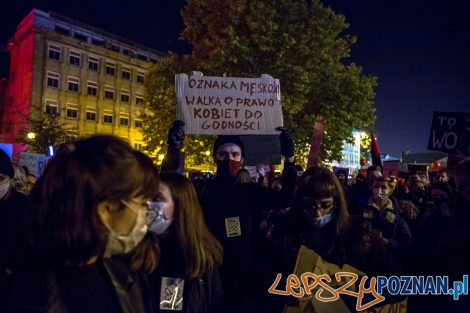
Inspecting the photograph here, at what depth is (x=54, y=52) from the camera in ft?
134

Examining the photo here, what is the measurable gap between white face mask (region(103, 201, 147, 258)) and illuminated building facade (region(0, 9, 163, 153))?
39.1 meters

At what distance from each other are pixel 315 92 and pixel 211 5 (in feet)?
20.4

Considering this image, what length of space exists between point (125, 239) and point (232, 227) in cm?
190

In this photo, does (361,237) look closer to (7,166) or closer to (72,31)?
(7,166)

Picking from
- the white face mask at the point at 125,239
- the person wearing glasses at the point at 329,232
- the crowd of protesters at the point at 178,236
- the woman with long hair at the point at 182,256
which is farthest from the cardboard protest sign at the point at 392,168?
the white face mask at the point at 125,239

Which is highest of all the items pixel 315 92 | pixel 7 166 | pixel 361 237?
pixel 315 92

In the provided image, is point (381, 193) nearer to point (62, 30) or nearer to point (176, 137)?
point (176, 137)

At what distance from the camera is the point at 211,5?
62.2 feet

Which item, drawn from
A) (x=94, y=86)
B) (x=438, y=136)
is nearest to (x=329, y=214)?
(x=438, y=136)

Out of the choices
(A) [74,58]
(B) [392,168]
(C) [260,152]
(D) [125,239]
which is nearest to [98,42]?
(A) [74,58]

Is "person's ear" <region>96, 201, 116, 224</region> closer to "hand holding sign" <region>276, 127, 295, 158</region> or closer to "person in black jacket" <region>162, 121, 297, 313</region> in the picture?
"person in black jacket" <region>162, 121, 297, 313</region>

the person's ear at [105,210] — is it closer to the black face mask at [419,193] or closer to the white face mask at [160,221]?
the white face mask at [160,221]

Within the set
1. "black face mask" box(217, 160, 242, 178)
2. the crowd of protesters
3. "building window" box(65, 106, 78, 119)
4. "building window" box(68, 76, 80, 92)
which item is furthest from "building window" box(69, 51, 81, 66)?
"black face mask" box(217, 160, 242, 178)

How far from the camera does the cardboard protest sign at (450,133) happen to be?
531 cm
